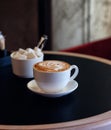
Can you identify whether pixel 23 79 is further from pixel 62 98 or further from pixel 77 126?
pixel 77 126

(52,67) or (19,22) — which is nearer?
(52,67)

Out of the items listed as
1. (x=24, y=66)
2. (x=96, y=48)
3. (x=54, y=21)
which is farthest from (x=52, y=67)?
(x=54, y=21)

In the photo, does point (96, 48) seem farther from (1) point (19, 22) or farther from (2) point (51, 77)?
(1) point (19, 22)

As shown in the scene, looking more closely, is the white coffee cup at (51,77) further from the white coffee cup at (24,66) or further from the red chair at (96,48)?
the red chair at (96,48)

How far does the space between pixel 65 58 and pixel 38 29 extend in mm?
1770

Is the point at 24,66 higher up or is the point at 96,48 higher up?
the point at 24,66

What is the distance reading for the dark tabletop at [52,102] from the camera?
3.09ft

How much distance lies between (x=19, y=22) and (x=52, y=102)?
239 cm

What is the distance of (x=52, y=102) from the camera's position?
1043 mm

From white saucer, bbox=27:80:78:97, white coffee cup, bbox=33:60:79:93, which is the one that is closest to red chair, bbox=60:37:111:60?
white saucer, bbox=27:80:78:97

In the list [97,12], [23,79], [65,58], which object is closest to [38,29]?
[97,12]

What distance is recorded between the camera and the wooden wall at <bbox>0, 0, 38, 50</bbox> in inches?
127

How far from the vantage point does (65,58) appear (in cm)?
162

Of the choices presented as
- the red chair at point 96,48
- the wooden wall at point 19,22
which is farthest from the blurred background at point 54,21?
the red chair at point 96,48
